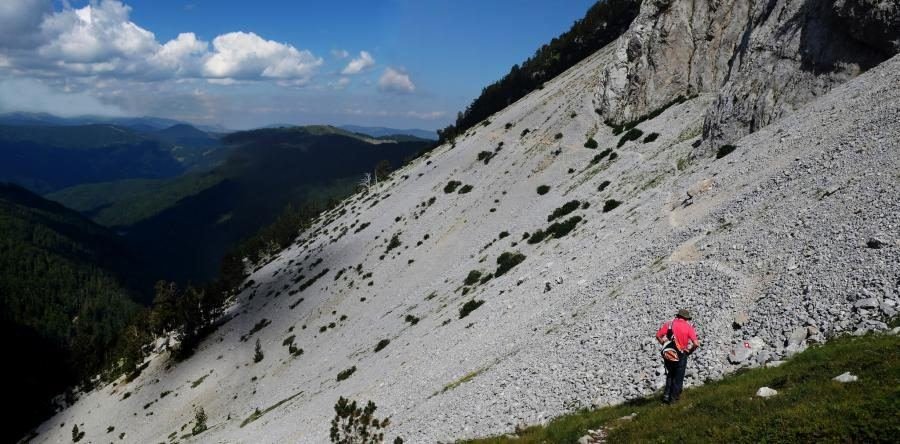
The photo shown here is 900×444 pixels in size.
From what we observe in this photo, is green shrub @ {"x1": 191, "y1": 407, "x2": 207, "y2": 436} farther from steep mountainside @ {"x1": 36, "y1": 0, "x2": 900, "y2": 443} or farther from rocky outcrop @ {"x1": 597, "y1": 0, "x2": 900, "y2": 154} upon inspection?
rocky outcrop @ {"x1": 597, "y1": 0, "x2": 900, "y2": 154}

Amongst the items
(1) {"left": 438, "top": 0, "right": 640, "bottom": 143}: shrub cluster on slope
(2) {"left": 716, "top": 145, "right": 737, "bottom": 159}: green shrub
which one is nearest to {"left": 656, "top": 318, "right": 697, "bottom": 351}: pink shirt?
(2) {"left": 716, "top": 145, "right": 737, "bottom": 159}: green shrub

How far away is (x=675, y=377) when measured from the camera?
13898 mm

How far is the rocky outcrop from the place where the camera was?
31.0 m

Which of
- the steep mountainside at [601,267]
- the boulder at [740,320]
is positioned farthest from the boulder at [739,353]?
the boulder at [740,320]

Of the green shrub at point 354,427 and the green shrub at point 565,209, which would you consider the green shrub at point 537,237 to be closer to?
the green shrub at point 565,209

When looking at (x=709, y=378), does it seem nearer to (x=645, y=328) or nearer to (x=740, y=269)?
(x=645, y=328)

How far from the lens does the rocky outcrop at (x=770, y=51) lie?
31.0 m

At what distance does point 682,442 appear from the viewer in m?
11.2

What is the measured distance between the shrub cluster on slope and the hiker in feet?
Result: 393

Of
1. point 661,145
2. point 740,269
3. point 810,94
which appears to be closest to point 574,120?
point 661,145

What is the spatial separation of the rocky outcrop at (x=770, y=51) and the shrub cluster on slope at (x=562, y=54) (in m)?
66.4

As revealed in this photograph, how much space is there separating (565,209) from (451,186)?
126 ft

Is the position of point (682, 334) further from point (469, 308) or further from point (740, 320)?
point (469, 308)

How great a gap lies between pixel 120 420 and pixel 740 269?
292 ft
